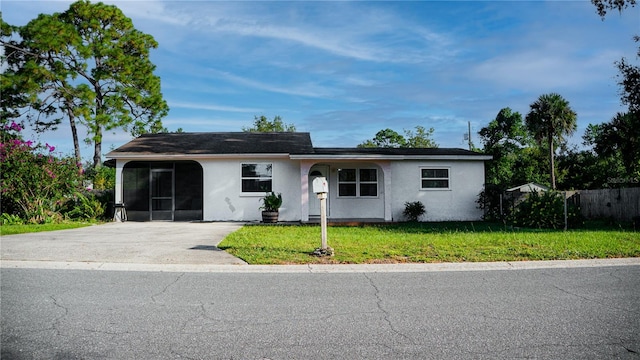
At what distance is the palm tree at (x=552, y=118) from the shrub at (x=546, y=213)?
18.2 metres

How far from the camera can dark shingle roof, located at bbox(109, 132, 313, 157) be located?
19.5 metres

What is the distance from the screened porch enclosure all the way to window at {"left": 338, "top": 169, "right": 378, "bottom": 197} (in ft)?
21.5

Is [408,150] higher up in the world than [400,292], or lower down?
higher up

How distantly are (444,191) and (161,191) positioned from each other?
501 inches

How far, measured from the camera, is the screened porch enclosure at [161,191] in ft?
67.9

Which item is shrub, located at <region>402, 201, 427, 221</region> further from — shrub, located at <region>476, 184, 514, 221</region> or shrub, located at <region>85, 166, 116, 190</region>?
shrub, located at <region>85, 166, 116, 190</region>

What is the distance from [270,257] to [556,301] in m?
5.09

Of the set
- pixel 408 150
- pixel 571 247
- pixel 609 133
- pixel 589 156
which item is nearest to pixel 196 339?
pixel 571 247

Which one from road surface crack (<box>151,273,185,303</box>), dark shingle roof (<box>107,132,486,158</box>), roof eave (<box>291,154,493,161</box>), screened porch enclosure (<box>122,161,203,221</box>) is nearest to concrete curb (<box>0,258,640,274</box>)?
road surface crack (<box>151,273,185,303</box>)

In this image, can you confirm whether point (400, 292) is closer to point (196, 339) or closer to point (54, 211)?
point (196, 339)

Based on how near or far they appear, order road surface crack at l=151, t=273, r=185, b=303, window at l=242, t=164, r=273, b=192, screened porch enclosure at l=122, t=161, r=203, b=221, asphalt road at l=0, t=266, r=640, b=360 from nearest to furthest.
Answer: asphalt road at l=0, t=266, r=640, b=360
road surface crack at l=151, t=273, r=185, b=303
window at l=242, t=164, r=273, b=192
screened porch enclosure at l=122, t=161, r=203, b=221

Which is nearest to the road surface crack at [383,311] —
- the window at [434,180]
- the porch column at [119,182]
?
the window at [434,180]

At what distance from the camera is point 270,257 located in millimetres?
9000

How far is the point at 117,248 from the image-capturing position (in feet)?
33.8
